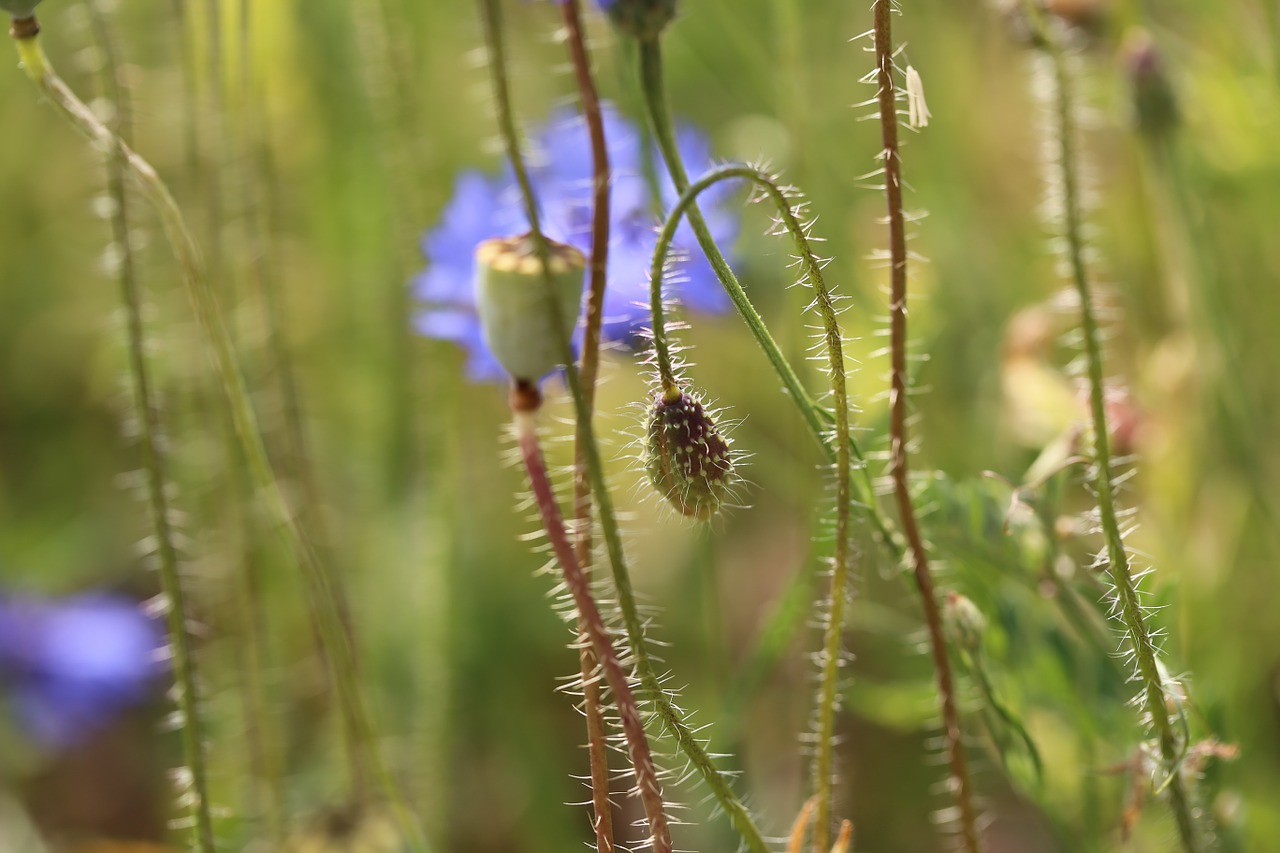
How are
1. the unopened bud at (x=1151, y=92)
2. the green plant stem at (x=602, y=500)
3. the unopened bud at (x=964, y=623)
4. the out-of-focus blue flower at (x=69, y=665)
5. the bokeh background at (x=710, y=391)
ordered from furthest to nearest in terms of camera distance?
1. the out-of-focus blue flower at (x=69, y=665)
2. the unopened bud at (x=1151, y=92)
3. the bokeh background at (x=710, y=391)
4. the unopened bud at (x=964, y=623)
5. the green plant stem at (x=602, y=500)

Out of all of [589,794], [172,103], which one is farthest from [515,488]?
[172,103]

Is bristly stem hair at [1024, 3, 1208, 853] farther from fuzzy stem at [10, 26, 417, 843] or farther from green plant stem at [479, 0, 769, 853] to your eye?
fuzzy stem at [10, 26, 417, 843]

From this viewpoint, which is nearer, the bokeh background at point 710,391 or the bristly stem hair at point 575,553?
the bristly stem hair at point 575,553

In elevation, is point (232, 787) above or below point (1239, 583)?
→ below

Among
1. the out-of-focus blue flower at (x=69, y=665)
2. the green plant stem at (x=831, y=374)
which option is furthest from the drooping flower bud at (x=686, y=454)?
the out-of-focus blue flower at (x=69, y=665)

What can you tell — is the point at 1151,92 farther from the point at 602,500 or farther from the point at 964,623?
the point at 602,500

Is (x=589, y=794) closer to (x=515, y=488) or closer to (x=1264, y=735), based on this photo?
(x=515, y=488)

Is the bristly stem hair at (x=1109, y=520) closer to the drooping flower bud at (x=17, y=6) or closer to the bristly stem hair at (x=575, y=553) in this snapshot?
the bristly stem hair at (x=575, y=553)
